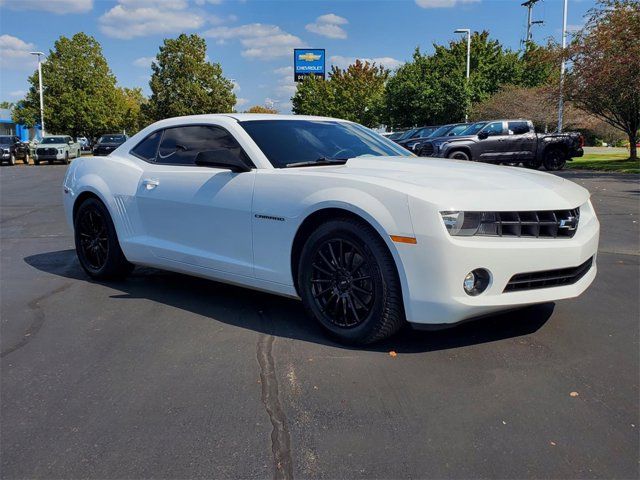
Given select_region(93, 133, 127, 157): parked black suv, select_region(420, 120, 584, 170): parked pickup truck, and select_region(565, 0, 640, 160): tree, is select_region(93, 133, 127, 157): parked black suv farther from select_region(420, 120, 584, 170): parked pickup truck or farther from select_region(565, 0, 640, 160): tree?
→ select_region(565, 0, 640, 160): tree

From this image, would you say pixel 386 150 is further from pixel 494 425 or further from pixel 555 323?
pixel 494 425

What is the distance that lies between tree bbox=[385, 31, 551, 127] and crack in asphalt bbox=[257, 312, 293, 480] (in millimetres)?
33859

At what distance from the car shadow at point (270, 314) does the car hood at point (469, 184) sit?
885mm

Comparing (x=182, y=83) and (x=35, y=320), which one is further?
(x=182, y=83)

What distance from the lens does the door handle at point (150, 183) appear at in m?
5.07

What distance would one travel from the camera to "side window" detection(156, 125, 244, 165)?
4749mm

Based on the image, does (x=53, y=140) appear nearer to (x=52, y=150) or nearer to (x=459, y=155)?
(x=52, y=150)

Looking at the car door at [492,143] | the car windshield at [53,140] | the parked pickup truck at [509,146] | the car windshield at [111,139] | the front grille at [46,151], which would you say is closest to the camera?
the parked pickup truck at [509,146]

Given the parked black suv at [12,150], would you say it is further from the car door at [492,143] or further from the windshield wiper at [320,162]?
the windshield wiper at [320,162]

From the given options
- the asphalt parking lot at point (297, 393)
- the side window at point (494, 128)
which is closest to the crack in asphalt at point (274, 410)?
the asphalt parking lot at point (297, 393)

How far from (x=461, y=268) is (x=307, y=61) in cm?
4487

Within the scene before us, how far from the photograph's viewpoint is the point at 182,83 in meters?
49.0

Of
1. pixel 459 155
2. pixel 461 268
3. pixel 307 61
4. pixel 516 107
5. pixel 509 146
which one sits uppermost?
pixel 307 61

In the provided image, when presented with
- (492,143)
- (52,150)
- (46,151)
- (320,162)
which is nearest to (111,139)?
(52,150)
